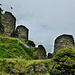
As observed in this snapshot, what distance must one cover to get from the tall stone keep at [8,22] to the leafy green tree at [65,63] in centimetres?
3087

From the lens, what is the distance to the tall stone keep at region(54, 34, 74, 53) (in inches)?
966

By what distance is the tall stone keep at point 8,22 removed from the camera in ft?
133

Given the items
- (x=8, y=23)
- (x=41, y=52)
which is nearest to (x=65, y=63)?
(x=41, y=52)

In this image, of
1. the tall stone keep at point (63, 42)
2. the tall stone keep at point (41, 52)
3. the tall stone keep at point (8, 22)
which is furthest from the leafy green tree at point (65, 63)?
the tall stone keep at point (8, 22)

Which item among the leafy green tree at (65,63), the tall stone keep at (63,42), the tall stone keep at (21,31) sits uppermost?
Result: the tall stone keep at (21,31)

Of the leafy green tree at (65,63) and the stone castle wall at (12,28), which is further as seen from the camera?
the stone castle wall at (12,28)

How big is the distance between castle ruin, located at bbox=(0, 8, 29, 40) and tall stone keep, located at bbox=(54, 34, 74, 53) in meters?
19.8

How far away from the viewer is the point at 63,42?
24812 millimetres

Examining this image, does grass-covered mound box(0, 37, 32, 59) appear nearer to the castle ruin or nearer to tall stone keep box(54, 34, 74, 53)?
tall stone keep box(54, 34, 74, 53)

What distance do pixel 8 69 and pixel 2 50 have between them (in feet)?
27.9

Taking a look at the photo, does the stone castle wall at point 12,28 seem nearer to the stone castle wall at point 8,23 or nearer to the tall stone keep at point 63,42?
the stone castle wall at point 8,23

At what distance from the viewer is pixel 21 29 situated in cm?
4350

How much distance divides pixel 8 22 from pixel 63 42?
22.3m

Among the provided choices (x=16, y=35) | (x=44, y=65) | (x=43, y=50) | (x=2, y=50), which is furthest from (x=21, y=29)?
(x=44, y=65)
